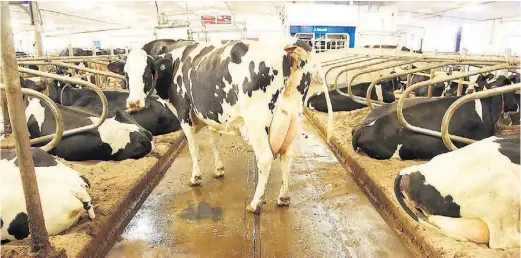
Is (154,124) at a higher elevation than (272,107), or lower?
lower

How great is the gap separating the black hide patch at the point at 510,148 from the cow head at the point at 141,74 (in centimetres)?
292

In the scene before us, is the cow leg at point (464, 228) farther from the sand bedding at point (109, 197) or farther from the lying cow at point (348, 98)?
the lying cow at point (348, 98)

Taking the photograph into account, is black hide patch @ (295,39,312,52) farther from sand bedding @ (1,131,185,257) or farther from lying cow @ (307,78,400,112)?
lying cow @ (307,78,400,112)

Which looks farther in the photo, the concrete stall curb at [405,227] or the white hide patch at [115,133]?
the white hide patch at [115,133]

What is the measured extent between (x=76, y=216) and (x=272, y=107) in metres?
1.60

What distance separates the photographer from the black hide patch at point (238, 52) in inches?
118

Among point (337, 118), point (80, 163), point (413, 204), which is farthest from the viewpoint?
point (337, 118)

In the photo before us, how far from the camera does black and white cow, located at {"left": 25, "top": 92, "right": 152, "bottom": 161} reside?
4066mm

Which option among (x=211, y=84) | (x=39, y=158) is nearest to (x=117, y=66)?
(x=211, y=84)

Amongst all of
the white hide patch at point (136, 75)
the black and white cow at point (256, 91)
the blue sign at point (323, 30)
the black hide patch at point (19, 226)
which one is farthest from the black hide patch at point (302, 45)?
Answer: the blue sign at point (323, 30)

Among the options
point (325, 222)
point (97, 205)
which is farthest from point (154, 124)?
→ point (325, 222)

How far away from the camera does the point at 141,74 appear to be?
362cm

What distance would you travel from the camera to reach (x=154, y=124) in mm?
5414

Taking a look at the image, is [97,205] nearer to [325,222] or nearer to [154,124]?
[325,222]
